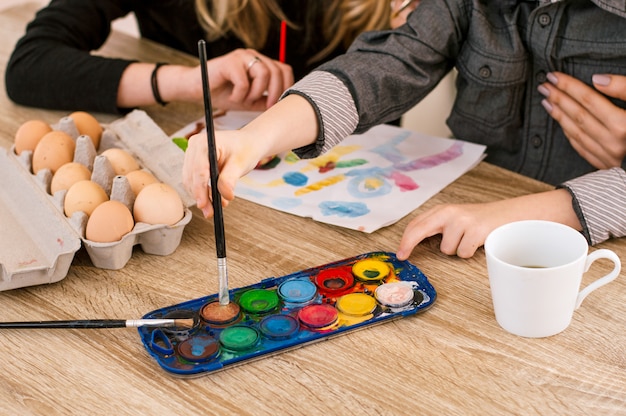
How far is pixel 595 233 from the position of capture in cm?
79

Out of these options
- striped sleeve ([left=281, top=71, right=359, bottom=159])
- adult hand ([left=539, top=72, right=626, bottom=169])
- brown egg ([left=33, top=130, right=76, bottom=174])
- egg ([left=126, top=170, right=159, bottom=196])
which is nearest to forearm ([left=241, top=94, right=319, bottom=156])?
striped sleeve ([left=281, top=71, right=359, bottom=159])

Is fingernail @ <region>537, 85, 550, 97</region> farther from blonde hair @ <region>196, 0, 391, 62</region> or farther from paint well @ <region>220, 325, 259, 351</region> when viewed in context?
paint well @ <region>220, 325, 259, 351</region>

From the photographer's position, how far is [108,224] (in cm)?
75

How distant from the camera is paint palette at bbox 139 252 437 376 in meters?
0.64

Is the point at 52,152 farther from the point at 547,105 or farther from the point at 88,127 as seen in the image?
the point at 547,105

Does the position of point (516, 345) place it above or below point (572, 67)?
below

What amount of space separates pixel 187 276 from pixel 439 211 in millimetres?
264

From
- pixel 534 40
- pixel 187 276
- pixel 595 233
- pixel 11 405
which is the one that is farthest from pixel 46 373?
pixel 534 40

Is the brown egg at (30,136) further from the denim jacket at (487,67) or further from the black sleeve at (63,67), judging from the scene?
the denim jacket at (487,67)

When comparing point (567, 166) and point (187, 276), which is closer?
point (187, 276)

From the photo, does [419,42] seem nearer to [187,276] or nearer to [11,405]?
[187,276]

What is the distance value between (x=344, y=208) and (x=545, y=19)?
13.2 inches

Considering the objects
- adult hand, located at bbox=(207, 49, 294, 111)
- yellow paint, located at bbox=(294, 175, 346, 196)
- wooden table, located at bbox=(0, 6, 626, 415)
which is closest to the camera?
wooden table, located at bbox=(0, 6, 626, 415)

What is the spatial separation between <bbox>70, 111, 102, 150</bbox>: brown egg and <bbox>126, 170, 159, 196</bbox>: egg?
0.14 meters
